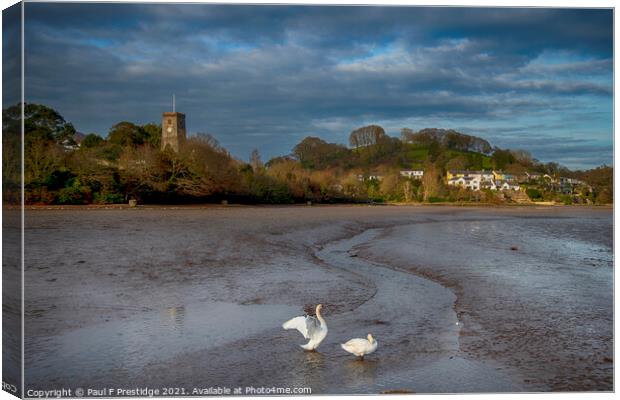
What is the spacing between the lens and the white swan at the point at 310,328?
211 inches

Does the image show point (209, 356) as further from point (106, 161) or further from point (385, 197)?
point (106, 161)

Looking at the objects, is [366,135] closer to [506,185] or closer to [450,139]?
[450,139]

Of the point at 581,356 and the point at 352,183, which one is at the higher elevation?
the point at 352,183

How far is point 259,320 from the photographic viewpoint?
649cm

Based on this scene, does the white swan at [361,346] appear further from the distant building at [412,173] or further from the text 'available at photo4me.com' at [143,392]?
the distant building at [412,173]

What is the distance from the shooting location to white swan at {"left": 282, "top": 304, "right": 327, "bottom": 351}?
5352 millimetres

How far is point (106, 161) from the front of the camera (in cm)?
1912

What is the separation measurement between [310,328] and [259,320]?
49.2 inches

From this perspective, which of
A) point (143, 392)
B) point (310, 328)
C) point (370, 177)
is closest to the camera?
point (143, 392)

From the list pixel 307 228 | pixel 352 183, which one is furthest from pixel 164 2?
pixel 307 228

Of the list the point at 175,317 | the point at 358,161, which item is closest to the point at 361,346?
the point at 175,317

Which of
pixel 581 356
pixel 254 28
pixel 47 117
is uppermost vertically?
pixel 254 28

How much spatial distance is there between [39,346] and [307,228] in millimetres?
10856

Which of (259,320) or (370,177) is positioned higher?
(370,177)
